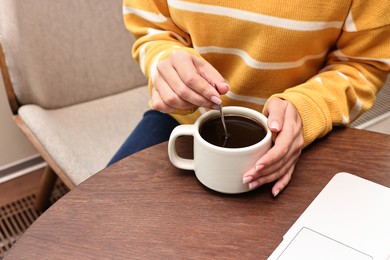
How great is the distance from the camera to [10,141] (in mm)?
1492

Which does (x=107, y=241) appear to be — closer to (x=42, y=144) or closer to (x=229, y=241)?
(x=229, y=241)

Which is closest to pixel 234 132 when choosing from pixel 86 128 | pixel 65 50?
pixel 86 128

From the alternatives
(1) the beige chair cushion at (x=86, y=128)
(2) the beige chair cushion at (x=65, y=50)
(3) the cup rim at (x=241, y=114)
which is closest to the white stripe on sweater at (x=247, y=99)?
(3) the cup rim at (x=241, y=114)

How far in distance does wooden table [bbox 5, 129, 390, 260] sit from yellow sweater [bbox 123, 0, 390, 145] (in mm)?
69

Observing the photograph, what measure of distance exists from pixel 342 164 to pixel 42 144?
29.5 inches

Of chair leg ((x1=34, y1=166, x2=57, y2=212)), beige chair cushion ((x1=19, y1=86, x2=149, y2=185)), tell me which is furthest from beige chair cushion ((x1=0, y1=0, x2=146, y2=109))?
chair leg ((x1=34, y1=166, x2=57, y2=212))

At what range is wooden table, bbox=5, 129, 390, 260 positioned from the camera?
488 millimetres

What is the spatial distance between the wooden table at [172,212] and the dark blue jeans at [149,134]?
0.19 meters

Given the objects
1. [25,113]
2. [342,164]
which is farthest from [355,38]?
[25,113]

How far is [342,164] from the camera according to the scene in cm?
60

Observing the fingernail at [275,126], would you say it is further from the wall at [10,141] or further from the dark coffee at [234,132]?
the wall at [10,141]

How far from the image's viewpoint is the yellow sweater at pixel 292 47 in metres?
0.65

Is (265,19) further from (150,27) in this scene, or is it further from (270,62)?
(150,27)

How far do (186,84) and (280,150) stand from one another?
0.49 feet
